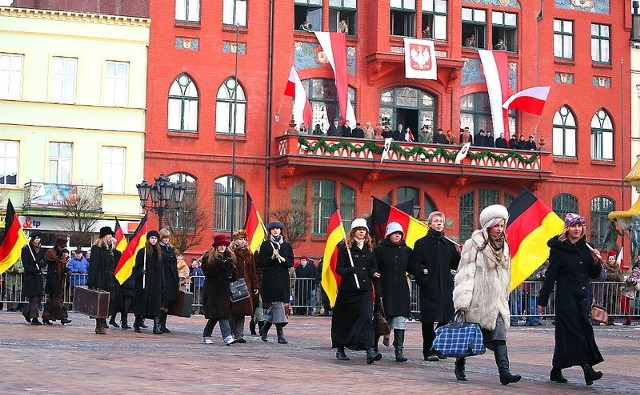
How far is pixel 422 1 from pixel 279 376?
40.5 metres

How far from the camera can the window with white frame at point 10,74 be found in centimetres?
4869

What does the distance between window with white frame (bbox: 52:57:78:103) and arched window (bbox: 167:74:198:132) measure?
12.1 ft

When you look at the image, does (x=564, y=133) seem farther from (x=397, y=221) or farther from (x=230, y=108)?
(x=397, y=221)

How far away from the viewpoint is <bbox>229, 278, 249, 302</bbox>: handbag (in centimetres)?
2027

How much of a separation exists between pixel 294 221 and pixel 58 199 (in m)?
8.70

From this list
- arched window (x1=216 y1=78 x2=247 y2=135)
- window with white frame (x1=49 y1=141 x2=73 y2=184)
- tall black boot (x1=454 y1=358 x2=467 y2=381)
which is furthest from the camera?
arched window (x1=216 y1=78 x2=247 y2=135)

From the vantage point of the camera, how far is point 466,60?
54.1m

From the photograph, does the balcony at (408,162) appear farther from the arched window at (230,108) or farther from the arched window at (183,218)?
the arched window at (183,218)

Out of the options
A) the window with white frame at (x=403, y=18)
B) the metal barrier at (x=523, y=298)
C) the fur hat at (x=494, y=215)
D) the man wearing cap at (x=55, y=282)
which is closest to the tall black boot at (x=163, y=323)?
the man wearing cap at (x=55, y=282)

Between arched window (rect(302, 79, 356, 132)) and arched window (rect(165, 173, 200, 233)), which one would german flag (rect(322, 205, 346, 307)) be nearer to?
arched window (rect(165, 173, 200, 233))

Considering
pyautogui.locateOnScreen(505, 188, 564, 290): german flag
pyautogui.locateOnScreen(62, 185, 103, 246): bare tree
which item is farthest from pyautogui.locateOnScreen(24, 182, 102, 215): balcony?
pyautogui.locateOnScreen(505, 188, 564, 290): german flag

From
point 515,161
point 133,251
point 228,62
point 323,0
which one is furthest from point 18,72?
point 133,251

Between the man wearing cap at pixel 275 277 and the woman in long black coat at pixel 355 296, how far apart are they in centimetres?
380

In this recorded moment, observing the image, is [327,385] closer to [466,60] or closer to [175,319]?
[175,319]
